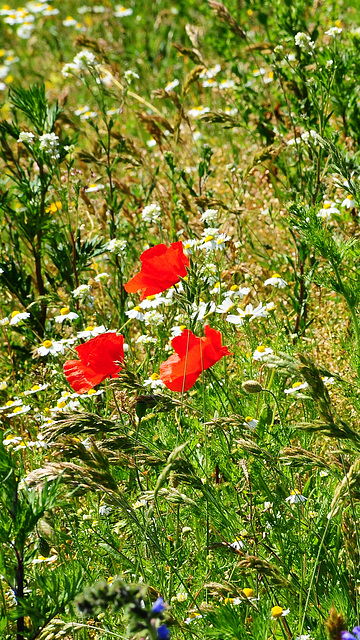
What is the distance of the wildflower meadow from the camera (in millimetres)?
1529

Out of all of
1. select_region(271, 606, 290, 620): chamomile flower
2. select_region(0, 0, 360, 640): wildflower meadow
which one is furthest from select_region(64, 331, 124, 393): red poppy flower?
select_region(271, 606, 290, 620): chamomile flower

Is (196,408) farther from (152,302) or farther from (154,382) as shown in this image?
(152,302)

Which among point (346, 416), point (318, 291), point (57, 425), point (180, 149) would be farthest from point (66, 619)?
point (180, 149)

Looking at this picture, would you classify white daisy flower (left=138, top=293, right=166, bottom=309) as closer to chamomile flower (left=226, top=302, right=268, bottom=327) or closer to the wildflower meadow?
the wildflower meadow

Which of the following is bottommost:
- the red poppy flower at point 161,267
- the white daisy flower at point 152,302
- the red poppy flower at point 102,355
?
the red poppy flower at point 102,355

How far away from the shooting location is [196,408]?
2.50m

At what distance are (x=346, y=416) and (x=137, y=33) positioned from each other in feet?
16.3

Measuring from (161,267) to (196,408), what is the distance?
55cm

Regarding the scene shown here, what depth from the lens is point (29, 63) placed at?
723 cm

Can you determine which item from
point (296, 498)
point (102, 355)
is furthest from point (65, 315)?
point (296, 498)

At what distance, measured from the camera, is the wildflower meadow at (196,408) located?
5.02ft

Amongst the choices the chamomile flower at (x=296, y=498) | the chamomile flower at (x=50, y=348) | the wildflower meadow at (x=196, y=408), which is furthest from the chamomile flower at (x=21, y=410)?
the chamomile flower at (x=296, y=498)

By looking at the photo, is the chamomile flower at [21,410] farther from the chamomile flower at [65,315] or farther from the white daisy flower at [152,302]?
the white daisy flower at [152,302]

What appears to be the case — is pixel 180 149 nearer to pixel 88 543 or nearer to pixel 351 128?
pixel 351 128
